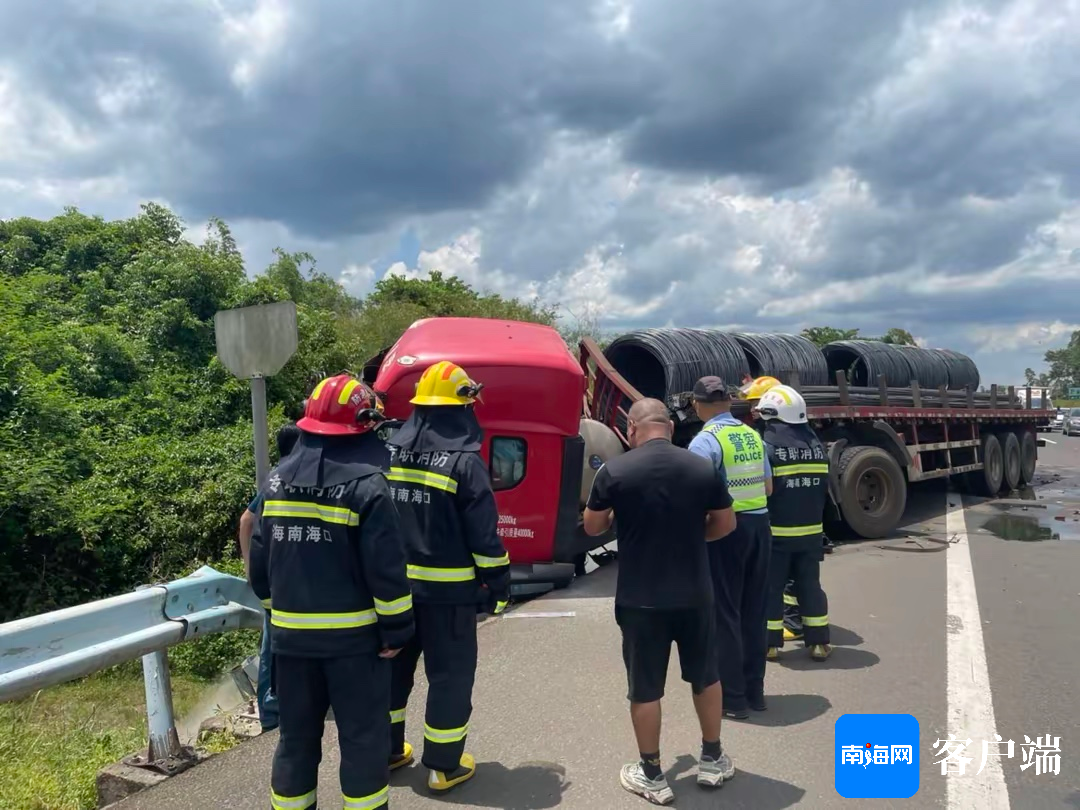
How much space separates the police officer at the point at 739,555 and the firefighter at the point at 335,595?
6.41ft

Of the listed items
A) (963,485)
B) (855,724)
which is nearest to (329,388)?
(855,724)

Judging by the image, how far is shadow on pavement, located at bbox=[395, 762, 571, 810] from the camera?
347 cm

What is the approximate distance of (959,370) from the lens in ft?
49.8

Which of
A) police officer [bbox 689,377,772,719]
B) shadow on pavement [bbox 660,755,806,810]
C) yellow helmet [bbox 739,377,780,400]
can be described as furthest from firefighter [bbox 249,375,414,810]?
yellow helmet [bbox 739,377,780,400]

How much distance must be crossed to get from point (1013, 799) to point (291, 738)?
3076 mm

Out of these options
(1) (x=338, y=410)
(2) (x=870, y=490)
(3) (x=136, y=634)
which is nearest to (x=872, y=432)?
(2) (x=870, y=490)

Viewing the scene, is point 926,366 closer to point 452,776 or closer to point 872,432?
point 872,432

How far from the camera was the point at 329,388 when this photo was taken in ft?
9.82

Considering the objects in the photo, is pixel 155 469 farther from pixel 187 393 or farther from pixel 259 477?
pixel 259 477

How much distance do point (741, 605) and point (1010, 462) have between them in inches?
507

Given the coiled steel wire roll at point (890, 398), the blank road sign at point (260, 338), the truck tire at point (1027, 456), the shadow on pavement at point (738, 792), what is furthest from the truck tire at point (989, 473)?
the blank road sign at point (260, 338)

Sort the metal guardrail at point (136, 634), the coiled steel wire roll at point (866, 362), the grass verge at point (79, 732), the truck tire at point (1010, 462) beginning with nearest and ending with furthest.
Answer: the metal guardrail at point (136, 634)
the grass verge at point (79, 732)
the coiled steel wire roll at point (866, 362)
the truck tire at point (1010, 462)

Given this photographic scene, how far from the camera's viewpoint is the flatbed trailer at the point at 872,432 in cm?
907

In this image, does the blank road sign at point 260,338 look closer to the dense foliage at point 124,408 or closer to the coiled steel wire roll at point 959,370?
the dense foliage at point 124,408
